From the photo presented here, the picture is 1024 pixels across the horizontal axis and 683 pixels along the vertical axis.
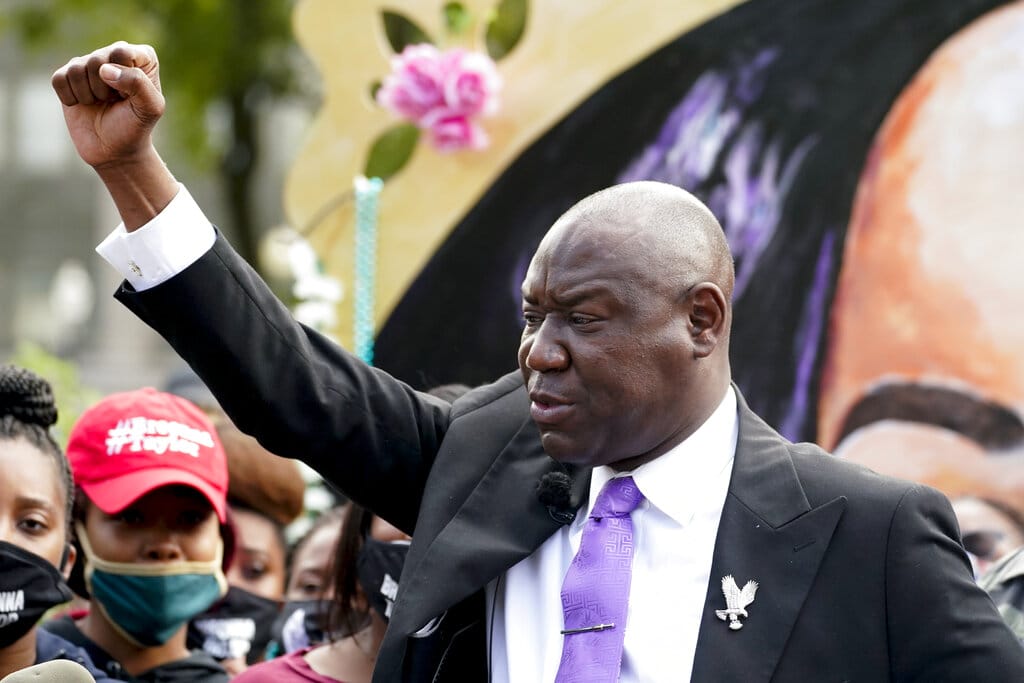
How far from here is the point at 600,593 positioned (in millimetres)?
2584

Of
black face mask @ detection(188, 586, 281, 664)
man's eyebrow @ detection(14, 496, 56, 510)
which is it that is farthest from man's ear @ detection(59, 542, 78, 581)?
black face mask @ detection(188, 586, 281, 664)

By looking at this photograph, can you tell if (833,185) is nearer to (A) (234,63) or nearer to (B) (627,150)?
(B) (627,150)

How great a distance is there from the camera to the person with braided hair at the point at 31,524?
3.31m

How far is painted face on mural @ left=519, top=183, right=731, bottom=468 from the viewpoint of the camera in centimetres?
261

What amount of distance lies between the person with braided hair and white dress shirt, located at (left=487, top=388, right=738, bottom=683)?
1.13 meters

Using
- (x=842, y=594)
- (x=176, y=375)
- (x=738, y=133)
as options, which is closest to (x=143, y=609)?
(x=842, y=594)

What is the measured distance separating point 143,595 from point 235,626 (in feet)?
2.54

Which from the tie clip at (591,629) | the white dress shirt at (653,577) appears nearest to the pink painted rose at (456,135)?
the white dress shirt at (653,577)

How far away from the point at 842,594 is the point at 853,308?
2833 mm

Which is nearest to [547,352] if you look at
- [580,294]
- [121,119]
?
[580,294]

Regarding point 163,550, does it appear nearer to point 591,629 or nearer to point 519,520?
point 519,520

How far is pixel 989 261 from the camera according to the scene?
5.18 m

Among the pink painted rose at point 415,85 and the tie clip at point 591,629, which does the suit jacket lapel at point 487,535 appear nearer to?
the tie clip at point 591,629

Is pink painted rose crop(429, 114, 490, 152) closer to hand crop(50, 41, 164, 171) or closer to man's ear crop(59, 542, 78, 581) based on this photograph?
man's ear crop(59, 542, 78, 581)
